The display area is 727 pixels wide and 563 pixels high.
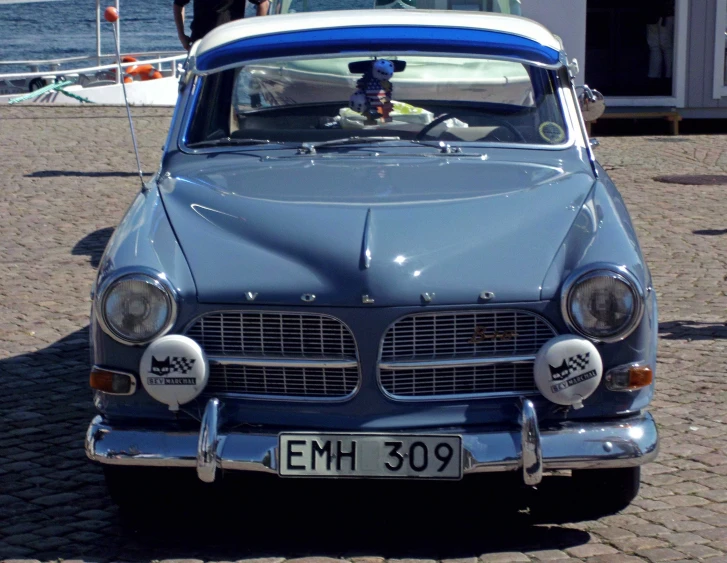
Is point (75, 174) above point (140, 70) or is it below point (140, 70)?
below

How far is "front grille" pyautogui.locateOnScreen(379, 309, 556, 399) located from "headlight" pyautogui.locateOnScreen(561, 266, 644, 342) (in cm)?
9

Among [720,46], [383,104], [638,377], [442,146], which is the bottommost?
[638,377]

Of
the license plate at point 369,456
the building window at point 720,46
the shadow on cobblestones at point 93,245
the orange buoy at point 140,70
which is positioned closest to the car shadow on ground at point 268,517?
the license plate at point 369,456

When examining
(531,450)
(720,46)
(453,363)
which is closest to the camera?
(531,450)

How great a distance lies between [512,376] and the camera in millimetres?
3641

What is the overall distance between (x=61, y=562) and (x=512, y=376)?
1518mm

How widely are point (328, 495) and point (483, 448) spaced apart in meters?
0.94

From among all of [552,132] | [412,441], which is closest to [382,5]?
[552,132]

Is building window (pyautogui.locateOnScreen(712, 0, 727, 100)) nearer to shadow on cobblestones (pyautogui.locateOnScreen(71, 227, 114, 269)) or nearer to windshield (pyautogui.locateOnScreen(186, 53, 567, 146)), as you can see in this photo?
shadow on cobblestones (pyautogui.locateOnScreen(71, 227, 114, 269))

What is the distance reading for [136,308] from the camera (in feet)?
11.9

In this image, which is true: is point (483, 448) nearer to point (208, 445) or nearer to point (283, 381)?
point (283, 381)

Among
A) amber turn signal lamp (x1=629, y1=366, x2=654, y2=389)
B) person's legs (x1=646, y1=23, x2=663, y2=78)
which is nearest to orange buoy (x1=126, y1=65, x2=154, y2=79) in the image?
person's legs (x1=646, y1=23, x2=663, y2=78)

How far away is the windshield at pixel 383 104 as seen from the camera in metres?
4.82

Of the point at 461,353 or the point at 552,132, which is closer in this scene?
the point at 461,353
